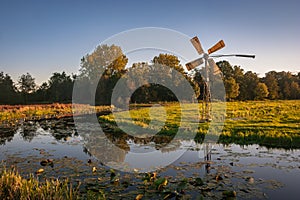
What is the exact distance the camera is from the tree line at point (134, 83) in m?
48.0

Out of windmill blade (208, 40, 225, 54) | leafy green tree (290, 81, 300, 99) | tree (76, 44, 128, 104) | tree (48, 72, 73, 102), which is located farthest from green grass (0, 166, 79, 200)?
leafy green tree (290, 81, 300, 99)

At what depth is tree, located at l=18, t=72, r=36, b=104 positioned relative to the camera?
67.2 meters

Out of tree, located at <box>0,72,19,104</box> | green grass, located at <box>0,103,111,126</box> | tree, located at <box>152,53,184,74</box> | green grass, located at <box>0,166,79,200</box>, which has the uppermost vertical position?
tree, located at <box>152,53,184,74</box>

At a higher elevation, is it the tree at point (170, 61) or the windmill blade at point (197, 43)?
the tree at point (170, 61)

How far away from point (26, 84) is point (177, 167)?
68.1m

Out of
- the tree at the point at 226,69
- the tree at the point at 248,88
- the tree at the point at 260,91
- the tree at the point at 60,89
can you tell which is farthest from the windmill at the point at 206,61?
the tree at the point at 60,89

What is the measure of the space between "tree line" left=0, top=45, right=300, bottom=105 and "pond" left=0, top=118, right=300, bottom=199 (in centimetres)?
3083

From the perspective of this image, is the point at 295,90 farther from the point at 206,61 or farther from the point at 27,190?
the point at 27,190

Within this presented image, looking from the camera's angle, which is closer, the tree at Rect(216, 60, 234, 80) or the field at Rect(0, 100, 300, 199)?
the field at Rect(0, 100, 300, 199)

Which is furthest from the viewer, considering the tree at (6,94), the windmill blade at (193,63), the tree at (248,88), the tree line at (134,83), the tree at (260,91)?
the tree at (248,88)

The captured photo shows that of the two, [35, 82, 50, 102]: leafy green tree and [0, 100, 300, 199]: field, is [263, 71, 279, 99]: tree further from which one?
[35, 82, 50, 102]: leafy green tree

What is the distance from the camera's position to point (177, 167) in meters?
9.28

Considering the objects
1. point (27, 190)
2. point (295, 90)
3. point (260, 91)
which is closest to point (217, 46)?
point (27, 190)

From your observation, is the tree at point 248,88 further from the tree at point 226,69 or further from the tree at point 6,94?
the tree at point 6,94
